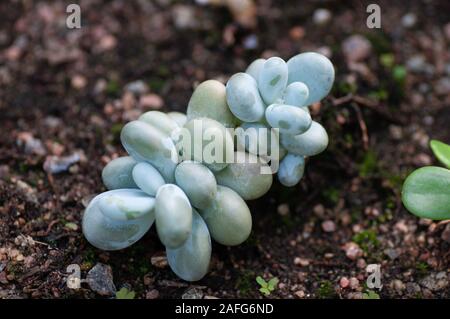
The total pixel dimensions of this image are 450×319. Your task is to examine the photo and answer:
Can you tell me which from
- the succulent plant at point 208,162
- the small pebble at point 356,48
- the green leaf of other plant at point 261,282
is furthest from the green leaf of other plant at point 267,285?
the small pebble at point 356,48

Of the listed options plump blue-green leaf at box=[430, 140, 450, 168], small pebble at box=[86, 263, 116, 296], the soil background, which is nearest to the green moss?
the soil background

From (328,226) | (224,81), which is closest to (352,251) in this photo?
(328,226)

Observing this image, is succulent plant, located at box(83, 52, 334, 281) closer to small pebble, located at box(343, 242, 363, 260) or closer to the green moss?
small pebble, located at box(343, 242, 363, 260)

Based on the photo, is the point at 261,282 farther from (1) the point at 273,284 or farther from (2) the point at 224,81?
(2) the point at 224,81

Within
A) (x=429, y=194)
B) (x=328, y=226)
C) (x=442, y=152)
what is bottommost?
(x=328, y=226)

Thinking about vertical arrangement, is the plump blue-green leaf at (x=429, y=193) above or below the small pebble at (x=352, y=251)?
above

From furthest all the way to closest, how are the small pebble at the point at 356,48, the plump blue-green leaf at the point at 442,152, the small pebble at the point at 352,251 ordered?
the small pebble at the point at 356,48
the small pebble at the point at 352,251
the plump blue-green leaf at the point at 442,152

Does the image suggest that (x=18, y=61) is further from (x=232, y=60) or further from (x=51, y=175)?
(x=232, y=60)

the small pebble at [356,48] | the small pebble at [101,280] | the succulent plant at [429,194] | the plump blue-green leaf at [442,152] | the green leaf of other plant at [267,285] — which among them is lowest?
the green leaf of other plant at [267,285]

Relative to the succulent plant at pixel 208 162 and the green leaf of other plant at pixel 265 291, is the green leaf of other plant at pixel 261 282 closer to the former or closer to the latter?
the green leaf of other plant at pixel 265 291
